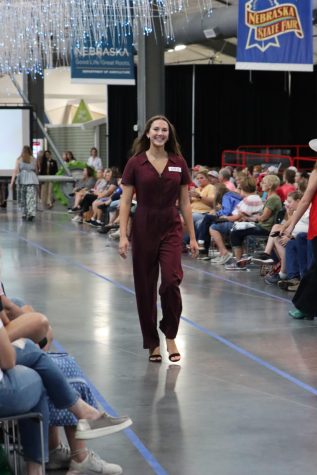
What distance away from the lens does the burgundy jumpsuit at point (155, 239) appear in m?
7.01

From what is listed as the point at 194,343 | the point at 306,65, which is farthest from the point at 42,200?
the point at 194,343

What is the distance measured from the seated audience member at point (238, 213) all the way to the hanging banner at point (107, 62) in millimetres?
7011

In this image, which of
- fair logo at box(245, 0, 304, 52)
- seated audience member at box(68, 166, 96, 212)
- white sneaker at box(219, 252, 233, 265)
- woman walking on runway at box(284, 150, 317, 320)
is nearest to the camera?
woman walking on runway at box(284, 150, 317, 320)

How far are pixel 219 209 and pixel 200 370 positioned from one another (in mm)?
7209

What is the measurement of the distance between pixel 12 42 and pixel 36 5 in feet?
10.8

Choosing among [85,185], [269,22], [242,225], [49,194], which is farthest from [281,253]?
[49,194]

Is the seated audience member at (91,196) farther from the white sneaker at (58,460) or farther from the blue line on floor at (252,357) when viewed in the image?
the white sneaker at (58,460)

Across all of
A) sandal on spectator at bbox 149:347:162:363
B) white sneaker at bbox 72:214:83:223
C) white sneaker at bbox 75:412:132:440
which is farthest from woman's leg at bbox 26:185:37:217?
white sneaker at bbox 75:412:132:440

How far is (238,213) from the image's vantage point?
1292 centimetres

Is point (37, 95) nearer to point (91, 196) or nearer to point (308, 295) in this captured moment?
point (91, 196)

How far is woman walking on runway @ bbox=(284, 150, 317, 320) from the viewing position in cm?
791

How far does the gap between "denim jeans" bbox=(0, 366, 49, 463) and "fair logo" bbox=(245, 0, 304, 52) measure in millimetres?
11101

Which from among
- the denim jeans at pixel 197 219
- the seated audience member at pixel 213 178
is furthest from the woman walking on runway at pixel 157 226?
the seated audience member at pixel 213 178

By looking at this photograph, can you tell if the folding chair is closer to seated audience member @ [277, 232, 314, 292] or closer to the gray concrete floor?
the gray concrete floor
